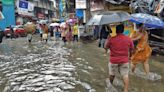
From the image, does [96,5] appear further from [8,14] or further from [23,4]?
[23,4]

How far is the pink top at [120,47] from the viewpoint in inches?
318

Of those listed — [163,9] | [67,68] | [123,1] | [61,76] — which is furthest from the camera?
[123,1]

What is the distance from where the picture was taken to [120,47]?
807cm

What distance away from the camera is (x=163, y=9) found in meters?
16.6

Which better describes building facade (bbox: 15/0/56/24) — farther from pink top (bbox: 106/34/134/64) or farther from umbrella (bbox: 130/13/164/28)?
pink top (bbox: 106/34/134/64)

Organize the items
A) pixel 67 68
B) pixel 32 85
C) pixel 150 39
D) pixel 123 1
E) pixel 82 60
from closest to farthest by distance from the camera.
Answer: pixel 32 85 → pixel 67 68 → pixel 82 60 → pixel 150 39 → pixel 123 1

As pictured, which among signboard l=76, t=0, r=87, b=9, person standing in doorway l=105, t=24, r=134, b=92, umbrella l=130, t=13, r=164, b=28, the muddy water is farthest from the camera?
signboard l=76, t=0, r=87, b=9

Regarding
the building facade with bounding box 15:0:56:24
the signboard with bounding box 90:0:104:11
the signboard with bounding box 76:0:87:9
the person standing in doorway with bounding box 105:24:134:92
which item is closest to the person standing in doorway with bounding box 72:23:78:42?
the signboard with bounding box 90:0:104:11

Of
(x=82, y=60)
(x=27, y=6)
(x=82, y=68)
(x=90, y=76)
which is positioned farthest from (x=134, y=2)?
(x=27, y=6)

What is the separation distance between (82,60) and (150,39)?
4.99m

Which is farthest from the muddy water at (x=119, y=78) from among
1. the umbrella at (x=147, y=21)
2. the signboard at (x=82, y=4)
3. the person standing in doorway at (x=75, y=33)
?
the signboard at (x=82, y=4)

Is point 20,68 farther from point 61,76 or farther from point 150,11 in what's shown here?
point 150,11

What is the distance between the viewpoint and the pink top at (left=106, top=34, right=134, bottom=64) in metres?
8.07

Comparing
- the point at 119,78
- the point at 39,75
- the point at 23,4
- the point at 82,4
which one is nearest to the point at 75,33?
→ the point at 82,4
